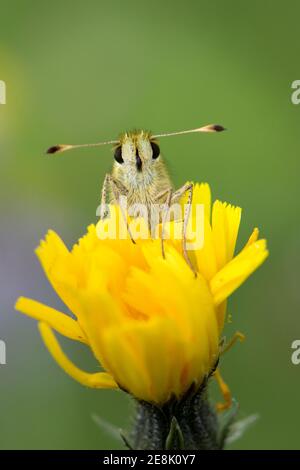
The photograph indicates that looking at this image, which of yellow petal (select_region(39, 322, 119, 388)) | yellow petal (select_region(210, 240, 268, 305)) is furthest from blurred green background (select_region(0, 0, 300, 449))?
yellow petal (select_region(210, 240, 268, 305))

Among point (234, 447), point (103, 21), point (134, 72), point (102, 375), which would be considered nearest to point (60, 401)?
point (234, 447)

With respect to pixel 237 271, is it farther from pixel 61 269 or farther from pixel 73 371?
pixel 73 371

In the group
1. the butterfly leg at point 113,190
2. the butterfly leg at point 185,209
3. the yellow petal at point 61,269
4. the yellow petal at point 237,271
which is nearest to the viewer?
the yellow petal at point 237,271

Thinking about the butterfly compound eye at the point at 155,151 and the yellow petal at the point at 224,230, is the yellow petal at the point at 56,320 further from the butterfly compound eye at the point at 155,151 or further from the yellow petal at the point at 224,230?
the butterfly compound eye at the point at 155,151

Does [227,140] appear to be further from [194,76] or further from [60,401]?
[60,401]

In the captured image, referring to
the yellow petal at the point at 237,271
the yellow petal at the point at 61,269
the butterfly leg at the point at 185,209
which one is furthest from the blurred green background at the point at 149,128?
the yellow petal at the point at 237,271

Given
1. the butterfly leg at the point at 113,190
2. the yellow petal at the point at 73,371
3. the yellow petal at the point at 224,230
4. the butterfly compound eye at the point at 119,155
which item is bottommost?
the yellow petal at the point at 73,371

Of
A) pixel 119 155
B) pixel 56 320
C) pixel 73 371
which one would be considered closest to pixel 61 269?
A: pixel 56 320
